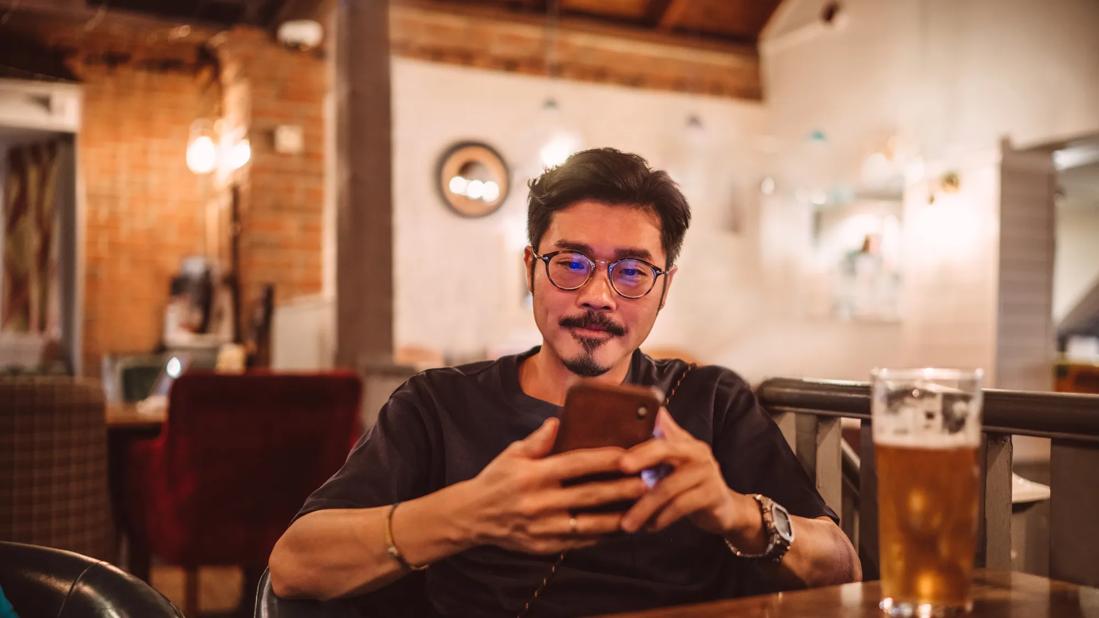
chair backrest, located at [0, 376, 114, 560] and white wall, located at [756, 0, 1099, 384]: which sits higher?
white wall, located at [756, 0, 1099, 384]

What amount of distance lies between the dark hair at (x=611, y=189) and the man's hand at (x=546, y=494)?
22.9 inches

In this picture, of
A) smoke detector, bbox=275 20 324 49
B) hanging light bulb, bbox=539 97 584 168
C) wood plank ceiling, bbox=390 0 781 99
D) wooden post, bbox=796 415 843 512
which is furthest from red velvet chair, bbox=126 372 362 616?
wood plank ceiling, bbox=390 0 781 99

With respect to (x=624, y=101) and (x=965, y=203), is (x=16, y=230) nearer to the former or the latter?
(x=624, y=101)

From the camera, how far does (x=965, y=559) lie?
88cm

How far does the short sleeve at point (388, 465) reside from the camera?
1315mm

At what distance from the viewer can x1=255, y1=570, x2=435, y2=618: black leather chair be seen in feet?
4.04

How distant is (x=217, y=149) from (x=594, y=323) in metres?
6.34

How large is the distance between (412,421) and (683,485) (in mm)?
549

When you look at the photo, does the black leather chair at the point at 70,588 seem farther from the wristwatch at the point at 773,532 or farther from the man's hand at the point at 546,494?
the wristwatch at the point at 773,532

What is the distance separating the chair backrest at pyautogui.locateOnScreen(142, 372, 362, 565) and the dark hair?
183 centimetres

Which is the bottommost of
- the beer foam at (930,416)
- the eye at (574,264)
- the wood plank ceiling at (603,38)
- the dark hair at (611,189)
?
the beer foam at (930,416)

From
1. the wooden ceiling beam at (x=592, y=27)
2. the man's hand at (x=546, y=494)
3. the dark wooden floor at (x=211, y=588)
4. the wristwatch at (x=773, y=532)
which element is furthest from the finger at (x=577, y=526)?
the wooden ceiling beam at (x=592, y=27)

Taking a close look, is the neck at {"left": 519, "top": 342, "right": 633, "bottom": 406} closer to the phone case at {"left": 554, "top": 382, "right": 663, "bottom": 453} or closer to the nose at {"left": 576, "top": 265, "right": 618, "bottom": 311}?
the nose at {"left": 576, "top": 265, "right": 618, "bottom": 311}

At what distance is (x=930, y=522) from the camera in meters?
0.87
